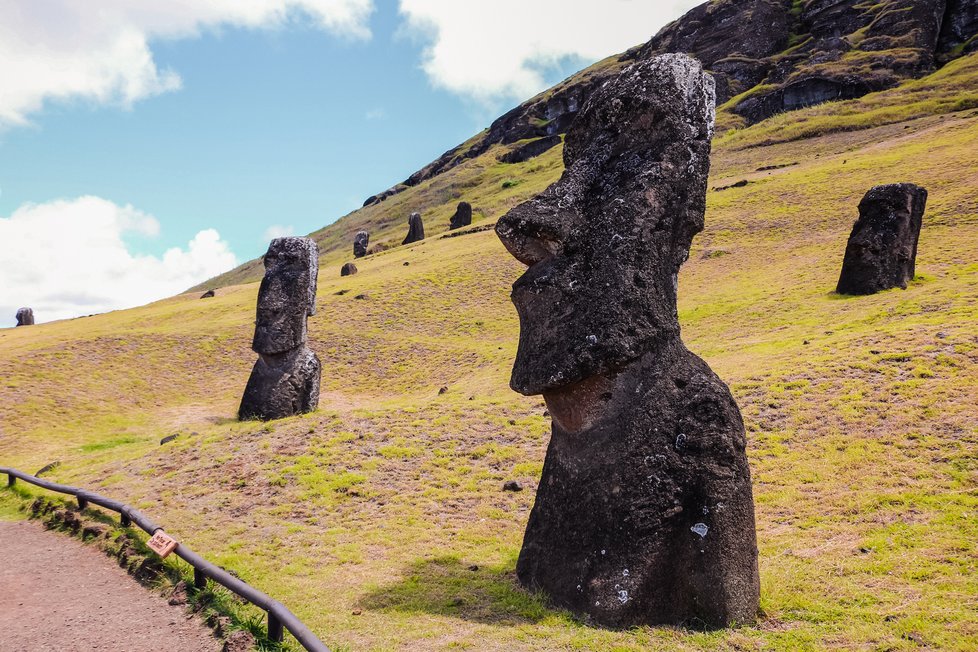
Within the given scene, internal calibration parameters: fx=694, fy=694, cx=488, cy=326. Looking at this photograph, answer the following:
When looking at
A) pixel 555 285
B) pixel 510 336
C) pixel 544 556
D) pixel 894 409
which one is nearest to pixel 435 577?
pixel 544 556

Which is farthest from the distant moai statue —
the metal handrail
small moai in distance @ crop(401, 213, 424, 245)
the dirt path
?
the dirt path

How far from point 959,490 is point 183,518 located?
12.0 meters

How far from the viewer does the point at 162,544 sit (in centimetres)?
908

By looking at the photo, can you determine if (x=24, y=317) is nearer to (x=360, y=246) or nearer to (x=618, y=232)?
(x=360, y=246)

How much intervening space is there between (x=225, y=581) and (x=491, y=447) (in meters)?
7.17

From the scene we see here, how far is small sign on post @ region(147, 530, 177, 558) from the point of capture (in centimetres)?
887

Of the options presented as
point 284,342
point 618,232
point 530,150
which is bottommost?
point 284,342

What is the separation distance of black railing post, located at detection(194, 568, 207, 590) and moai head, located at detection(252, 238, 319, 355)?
41.6 ft

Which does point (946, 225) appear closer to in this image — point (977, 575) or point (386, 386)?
point (386, 386)

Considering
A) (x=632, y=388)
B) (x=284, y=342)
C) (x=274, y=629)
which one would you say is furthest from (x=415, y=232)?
(x=274, y=629)

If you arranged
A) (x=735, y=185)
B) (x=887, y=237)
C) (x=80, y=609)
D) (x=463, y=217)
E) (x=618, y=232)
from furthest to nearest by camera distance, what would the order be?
(x=463, y=217)
(x=735, y=185)
(x=887, y=237)
(x=80, y=609)
(x=618, y=232)

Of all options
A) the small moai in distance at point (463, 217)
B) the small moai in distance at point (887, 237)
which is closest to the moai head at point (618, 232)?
the small moai in distance at point (887, 237)

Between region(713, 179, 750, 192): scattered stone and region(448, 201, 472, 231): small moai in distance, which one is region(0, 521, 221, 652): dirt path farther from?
region(448, 201, 472, 231): small moai in distance

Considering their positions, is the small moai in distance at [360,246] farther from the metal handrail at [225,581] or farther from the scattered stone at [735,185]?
the metal handrail at [225,581]
